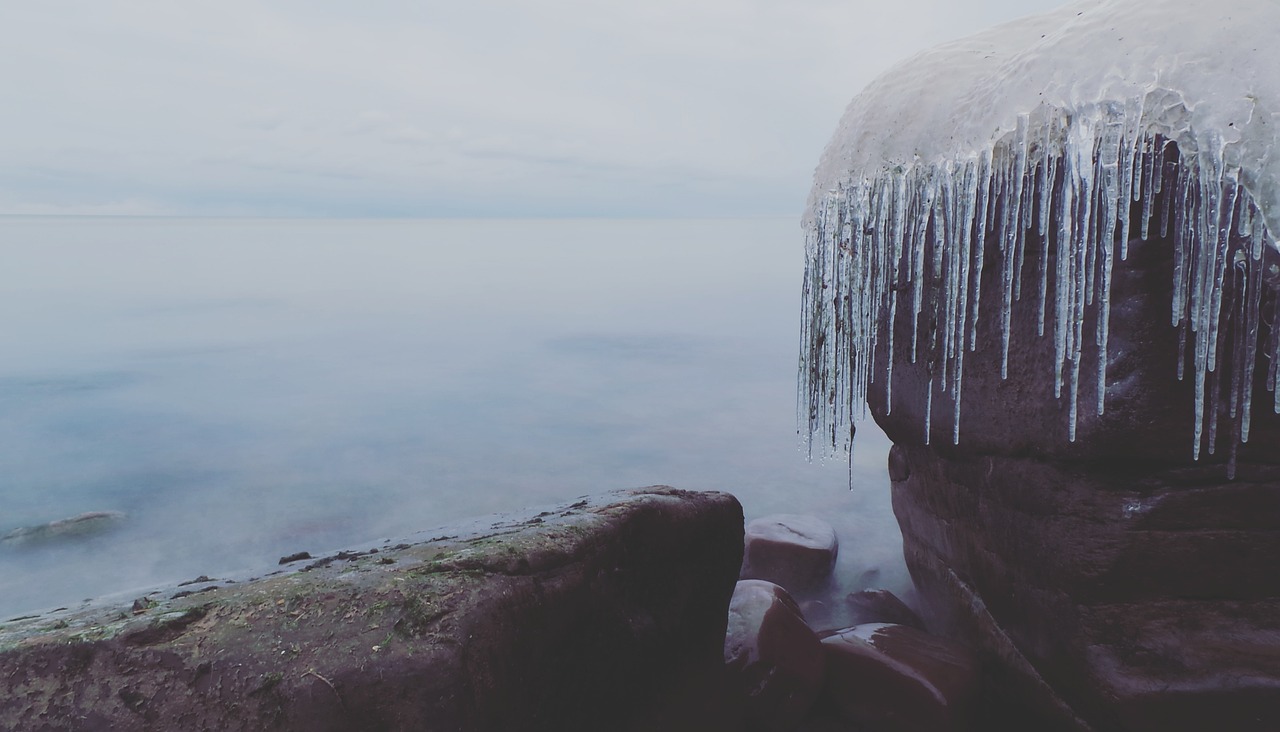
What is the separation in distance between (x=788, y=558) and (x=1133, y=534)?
2.44 metres

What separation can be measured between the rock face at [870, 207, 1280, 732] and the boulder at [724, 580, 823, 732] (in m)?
0.83

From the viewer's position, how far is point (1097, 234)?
2.49m

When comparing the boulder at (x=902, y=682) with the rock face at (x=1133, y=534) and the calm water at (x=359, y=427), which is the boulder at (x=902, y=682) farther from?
the calm water at (x=359, y=427)

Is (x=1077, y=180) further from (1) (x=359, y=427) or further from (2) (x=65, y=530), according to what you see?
(1) (x=359, y=427)

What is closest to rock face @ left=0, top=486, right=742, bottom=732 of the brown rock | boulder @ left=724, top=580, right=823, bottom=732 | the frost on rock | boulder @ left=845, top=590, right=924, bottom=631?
boulder @ left=724, top=580, right=823, bottom=732

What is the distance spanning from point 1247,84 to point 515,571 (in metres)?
2.51

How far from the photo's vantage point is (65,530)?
608 cm

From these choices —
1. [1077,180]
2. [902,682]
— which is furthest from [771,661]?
[1077,180]

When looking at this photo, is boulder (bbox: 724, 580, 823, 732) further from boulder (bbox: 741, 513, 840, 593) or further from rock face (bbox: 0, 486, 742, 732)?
boulder (bbox: 741, 513, 840, 593)

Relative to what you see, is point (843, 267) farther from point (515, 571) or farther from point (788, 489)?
point (788, 489)

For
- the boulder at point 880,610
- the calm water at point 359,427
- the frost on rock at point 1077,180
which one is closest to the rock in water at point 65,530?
the calm water at point 359,427

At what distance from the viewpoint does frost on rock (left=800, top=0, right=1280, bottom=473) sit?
7.43ft

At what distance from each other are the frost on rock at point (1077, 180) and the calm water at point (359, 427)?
2.70m

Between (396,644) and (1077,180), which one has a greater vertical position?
(1077,180)
